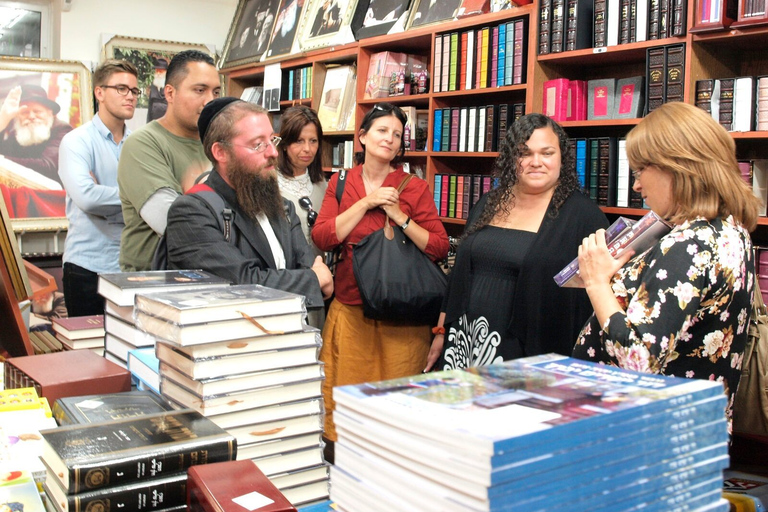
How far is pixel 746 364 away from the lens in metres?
1.87

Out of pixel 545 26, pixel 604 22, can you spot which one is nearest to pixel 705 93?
pixel 604 22

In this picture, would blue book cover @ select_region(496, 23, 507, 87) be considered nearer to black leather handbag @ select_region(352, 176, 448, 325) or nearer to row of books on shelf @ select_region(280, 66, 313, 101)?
black leather handbag @ select_region(352, 176, 448, 325)

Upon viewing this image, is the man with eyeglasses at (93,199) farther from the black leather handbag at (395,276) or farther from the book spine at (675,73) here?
the book spine at (675,73)

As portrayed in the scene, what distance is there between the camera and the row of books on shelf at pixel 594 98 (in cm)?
312

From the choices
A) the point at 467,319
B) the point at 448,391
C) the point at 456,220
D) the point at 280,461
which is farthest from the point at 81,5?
the point at 448,391

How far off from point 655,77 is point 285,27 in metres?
3.29

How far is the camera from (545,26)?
325 cm

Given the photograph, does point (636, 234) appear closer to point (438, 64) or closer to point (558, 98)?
point (558, 98)

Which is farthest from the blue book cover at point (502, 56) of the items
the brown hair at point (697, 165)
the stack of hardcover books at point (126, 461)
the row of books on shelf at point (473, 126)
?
the stack of hardcover books at point (126, 461)

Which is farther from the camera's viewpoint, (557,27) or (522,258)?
(557,27)

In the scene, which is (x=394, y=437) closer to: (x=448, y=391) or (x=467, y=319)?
(x=448, y=391)

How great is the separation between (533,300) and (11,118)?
4462 mm

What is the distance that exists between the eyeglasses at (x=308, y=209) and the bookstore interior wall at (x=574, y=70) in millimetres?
829

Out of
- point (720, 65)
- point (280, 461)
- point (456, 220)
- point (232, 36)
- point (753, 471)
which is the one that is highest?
point (232, 36)
